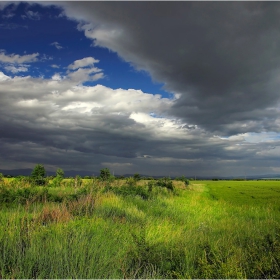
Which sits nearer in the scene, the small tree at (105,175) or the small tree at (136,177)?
the small tree at (105,175)

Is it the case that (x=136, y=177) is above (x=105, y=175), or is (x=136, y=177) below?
below

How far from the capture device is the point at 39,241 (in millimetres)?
6453

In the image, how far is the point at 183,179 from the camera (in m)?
60.0

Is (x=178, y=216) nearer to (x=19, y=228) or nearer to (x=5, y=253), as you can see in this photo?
(x=19, y=228)

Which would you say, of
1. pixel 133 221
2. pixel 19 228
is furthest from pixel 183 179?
pixel 19 228

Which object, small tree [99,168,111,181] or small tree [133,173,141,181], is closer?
A: small tree [99,168,111,181]

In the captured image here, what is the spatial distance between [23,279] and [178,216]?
11.8m

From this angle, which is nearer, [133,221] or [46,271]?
[46,271]

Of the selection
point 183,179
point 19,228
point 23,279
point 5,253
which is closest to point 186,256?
point 23,279

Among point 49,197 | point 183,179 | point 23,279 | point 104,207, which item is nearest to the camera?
point 23,279

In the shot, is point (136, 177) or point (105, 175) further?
point (105, 175)

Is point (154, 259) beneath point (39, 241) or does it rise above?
beneath

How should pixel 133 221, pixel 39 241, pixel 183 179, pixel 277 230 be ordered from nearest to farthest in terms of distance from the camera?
1. pixel 39 241
2. pixel 277 230
3. pixel 133 221
4. pixel 183 179

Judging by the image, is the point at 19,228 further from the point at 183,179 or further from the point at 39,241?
the point at 183,179
